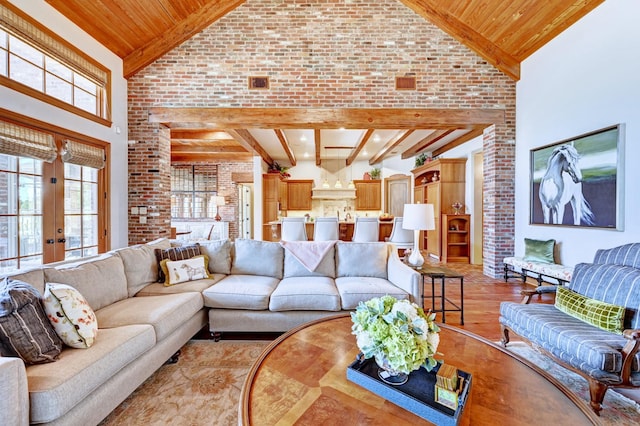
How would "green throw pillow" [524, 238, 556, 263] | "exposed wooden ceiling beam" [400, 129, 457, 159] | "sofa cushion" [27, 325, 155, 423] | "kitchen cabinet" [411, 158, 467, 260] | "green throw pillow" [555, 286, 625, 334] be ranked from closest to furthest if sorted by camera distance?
"sofa cushion" [27, 325, 155, 423] < "green throw pillow" [555, 286, 625, 334] < "green throw pillow" [524, 238, 556, 263] < "exposed wooden ceiling beam" [400, 129, 457, 159] < "kitchen cabinet" [411, 158, 467, 260]

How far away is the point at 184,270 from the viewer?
294cm

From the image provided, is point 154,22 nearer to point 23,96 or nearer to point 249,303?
point 23,96

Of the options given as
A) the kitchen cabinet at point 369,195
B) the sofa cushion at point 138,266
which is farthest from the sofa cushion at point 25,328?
the kitchen cabinet at point 369,195

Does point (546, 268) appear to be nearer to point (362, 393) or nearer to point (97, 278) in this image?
point (362, 393)

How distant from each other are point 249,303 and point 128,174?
12.1 feet

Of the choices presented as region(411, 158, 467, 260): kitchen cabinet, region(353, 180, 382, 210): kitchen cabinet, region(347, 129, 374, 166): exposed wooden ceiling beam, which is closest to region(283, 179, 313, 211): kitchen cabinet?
region(347, 129, 374, 166): exposed wooden ceiling beam

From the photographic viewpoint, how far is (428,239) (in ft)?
23.9

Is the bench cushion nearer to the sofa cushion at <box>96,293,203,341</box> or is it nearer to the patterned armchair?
the patterned armchair

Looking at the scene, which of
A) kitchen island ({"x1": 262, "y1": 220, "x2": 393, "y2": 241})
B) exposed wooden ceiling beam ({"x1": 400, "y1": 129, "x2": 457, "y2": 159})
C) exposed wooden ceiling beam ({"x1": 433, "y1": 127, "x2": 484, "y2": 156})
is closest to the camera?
exposed wooden ceiling beam ({"x1": 433, "y1": 127, "x2": 484, "y2": 156})

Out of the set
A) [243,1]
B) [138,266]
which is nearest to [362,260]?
[138,266]

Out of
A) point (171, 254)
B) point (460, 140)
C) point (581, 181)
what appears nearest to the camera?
point (171, 254)

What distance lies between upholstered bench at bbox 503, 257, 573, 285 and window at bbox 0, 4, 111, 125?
21.7 ft

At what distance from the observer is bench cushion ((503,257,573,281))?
3399 mm

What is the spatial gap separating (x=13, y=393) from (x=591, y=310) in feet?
11.4
